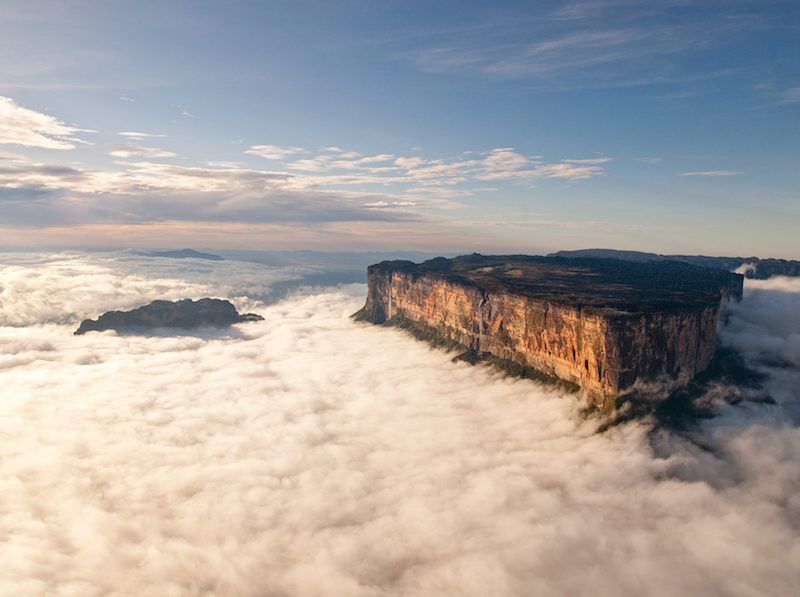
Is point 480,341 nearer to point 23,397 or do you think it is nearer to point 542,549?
point 542,549

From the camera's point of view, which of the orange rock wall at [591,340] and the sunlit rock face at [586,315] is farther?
the sunlit rock face at [586,315]

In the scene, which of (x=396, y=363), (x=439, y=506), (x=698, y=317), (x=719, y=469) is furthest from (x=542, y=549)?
(x=396, y=363)

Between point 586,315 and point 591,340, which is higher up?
point 586,315

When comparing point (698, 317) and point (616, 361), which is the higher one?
point (698, 317)

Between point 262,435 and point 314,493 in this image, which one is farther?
point 262,435

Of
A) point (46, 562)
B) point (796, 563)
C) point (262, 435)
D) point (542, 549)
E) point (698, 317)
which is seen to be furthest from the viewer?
point (262, 435)

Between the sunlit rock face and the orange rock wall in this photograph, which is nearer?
the orange rock wall

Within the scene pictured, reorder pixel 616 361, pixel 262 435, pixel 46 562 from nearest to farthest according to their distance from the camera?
1. pixel 46 562
2. pixel 616 361
3. pixel 262 435

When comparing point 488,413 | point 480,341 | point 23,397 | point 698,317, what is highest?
point 698,317
